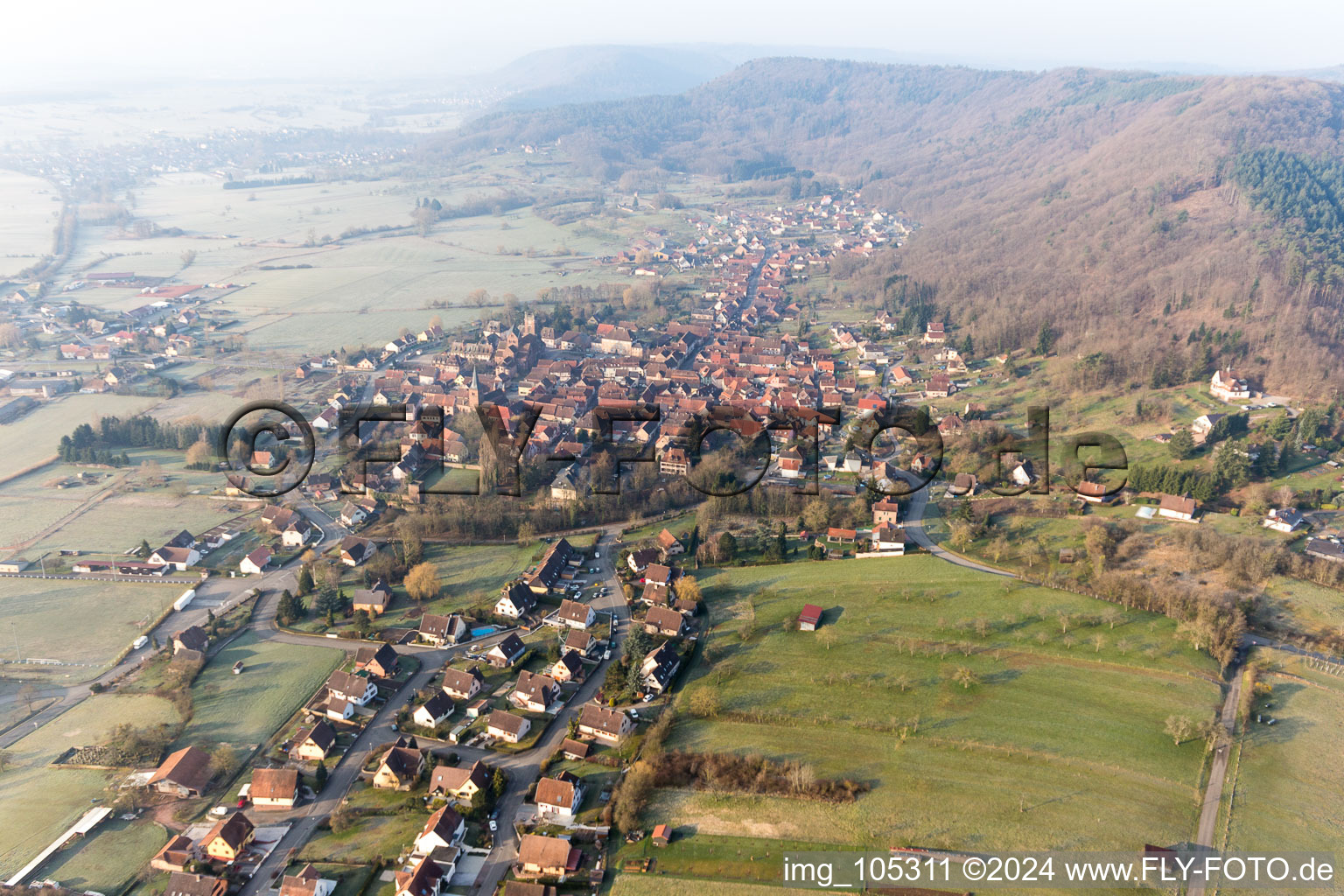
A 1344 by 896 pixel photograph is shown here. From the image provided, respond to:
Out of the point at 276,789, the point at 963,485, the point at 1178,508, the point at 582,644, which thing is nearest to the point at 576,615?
the point at 582,644

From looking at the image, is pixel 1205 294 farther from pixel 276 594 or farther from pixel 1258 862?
pixel 276 594

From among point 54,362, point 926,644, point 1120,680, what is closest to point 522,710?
point 926,644

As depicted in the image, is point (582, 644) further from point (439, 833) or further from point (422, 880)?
point (422, 880)

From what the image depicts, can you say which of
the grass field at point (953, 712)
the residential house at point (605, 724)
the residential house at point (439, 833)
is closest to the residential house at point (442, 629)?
the residential house at point (605, 724)

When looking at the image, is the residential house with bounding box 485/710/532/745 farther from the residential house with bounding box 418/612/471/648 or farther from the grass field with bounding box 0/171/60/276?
the grass field with bounding box 0/171/60/276

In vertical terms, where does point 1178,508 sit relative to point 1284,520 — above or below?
below

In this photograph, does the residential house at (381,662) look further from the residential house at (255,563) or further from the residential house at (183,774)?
the residential house at (255,563)

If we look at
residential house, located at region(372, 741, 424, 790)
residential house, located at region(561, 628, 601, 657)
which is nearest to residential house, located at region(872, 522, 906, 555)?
residential house, located at region(561, 628, 601, 657)
